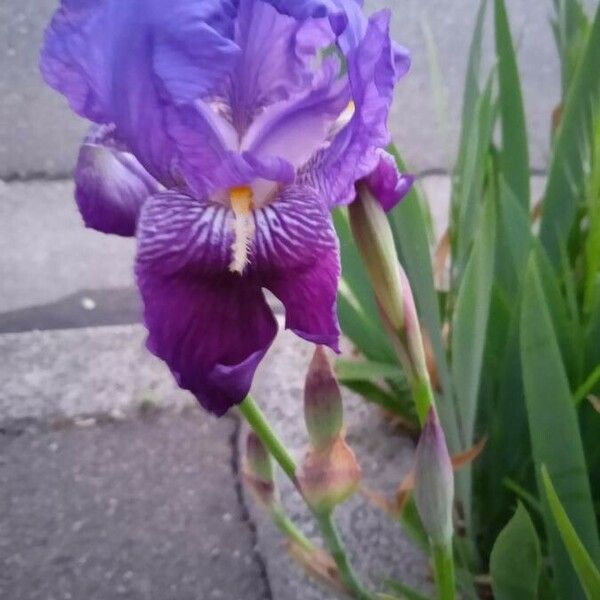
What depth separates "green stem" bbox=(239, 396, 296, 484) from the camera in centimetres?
45

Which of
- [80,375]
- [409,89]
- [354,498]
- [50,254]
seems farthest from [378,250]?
[409,89]

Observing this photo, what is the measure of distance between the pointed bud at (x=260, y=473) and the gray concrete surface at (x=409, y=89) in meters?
1.02

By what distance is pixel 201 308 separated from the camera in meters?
0.35

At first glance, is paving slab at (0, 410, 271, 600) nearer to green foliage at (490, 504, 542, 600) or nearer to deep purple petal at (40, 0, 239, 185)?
green foliage at (490, 504, 542, 600)

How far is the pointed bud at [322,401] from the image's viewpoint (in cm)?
49

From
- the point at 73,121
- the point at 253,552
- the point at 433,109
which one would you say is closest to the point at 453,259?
the point at 253,552

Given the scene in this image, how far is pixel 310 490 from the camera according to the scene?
502mm

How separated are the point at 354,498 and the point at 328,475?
1.22 ft

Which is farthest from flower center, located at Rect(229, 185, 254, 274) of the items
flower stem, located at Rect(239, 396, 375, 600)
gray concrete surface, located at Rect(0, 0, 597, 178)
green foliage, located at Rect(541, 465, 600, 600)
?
gray concrete surface, located at Rect(0, 0, 597, 178)

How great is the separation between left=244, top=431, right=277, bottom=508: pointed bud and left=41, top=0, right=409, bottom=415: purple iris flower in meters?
0.23

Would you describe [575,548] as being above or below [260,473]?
above

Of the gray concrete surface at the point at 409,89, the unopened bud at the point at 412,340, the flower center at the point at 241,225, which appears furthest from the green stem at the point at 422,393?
the gray concrete surface at the point at 409,89

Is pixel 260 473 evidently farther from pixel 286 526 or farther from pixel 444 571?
pixel 444 571

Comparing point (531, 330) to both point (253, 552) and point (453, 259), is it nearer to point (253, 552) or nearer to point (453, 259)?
point (453, 259)
